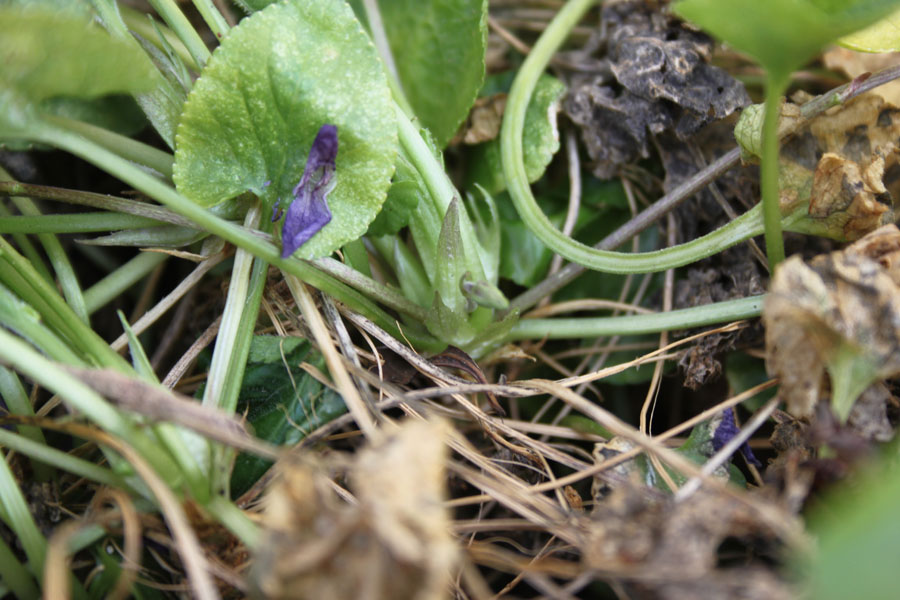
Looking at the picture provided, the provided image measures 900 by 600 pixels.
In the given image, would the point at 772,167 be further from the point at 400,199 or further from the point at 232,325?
the point at 232,325

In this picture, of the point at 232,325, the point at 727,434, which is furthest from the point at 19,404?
the point at 727,434

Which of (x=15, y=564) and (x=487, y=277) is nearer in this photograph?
(x=15, y=564)

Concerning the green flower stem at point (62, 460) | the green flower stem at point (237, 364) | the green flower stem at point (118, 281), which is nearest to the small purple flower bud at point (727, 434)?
the green flower stem at point (237, 364)

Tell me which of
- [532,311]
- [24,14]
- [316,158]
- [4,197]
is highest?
[24,14]

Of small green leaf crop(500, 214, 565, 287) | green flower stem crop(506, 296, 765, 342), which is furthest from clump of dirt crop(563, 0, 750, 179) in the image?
green flower stem crop(506, 296, 765, 342)

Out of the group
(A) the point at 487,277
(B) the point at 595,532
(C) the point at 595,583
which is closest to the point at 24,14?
(A) the point at 487,277

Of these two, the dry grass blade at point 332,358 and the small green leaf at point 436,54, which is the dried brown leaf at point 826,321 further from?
the small green leaf at point 436,54

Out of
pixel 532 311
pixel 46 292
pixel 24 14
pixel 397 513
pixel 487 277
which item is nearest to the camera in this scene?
pixel 397 513

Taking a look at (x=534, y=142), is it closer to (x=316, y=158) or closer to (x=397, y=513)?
(x=316, y=158)
